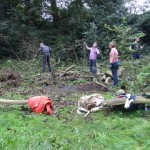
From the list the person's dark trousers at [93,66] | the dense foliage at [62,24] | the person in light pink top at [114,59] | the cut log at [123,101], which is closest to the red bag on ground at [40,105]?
the cut log at [123,101]

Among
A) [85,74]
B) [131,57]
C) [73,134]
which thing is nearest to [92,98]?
[73,134]

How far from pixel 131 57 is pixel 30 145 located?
11.2 m

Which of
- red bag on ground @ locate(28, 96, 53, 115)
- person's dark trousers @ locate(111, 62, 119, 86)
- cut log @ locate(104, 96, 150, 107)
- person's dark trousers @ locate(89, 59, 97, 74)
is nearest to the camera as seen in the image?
cut log @ locate(104, 96, 150, 107)

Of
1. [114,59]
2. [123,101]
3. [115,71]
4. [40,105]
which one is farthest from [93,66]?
[123,101]

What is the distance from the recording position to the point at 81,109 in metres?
7.39

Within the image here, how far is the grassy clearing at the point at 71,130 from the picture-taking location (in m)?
5.16

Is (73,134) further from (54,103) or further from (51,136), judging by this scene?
(54,103)

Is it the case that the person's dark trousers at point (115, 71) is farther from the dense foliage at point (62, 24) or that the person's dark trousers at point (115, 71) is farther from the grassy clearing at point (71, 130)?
the dense foliage at point (62, 24)

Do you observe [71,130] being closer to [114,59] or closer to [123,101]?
[123,101]

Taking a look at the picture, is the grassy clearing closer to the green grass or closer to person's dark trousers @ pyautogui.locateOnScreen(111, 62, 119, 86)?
the green grass

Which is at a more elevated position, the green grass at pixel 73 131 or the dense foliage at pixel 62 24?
the dense foliage at pixel 62 24

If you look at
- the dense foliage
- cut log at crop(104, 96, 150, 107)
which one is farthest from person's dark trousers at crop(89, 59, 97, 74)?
cut log at crop(104, 96, 150, 107)

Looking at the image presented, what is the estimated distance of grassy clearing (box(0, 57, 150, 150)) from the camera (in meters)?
5.16

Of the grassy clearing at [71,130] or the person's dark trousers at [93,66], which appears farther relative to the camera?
the person's dark trousers at [93,66]
